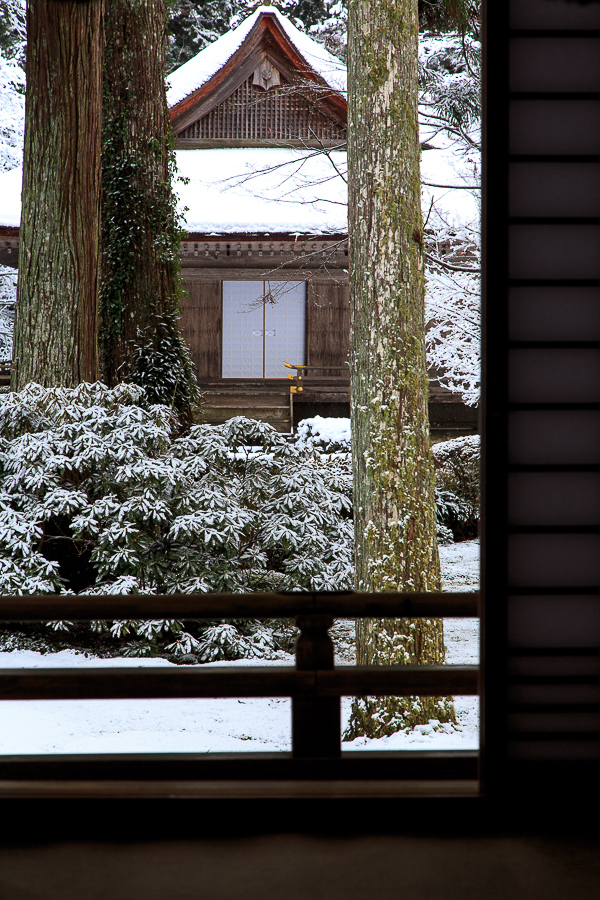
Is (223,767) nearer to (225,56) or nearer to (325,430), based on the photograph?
(325,430)

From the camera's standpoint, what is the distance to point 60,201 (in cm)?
695

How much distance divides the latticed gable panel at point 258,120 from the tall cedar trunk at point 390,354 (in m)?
12.3

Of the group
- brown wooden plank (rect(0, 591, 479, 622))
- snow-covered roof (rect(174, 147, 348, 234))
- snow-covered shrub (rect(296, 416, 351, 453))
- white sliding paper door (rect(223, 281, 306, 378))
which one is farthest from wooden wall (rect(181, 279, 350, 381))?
brown wooden plank (rect(0, 591, 479, 622))

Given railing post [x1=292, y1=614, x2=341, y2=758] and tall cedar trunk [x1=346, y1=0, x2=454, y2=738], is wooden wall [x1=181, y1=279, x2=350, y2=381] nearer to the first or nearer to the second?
tall cedar trunk [x1=346, y1=0, x2=454, y2=738]

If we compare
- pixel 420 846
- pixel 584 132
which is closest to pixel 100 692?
pixel 420 846

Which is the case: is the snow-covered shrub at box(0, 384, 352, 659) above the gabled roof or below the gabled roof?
below

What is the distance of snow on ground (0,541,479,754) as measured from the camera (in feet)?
16.8

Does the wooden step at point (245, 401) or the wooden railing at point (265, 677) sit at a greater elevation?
the wooden step at point (245, 401)

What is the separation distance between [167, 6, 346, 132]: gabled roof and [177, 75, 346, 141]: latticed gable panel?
222mm

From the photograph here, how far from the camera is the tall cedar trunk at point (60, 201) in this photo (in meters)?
6.87

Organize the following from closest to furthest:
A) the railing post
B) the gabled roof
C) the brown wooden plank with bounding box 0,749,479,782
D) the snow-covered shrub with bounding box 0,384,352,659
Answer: the brown wooden plank with bounding box 0,749,479,782 → the railing post → the snow-covered shrub with bounding box 0,384,352,659 → the gabled roof

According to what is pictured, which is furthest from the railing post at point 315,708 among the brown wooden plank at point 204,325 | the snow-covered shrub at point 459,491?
the brown wooden plank at point 204,325

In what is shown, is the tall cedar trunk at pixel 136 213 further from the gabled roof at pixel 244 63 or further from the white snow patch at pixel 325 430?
the gabled roof at pixel 244 63

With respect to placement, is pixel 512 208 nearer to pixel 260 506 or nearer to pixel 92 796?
pixel 92 796
